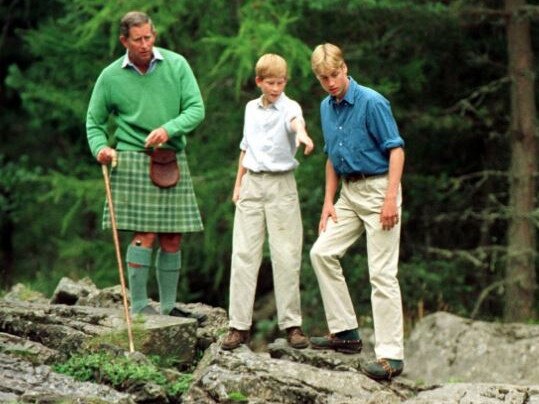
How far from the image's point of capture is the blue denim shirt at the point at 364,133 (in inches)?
302

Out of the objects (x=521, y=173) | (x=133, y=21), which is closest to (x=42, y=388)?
(x=133, y=21)

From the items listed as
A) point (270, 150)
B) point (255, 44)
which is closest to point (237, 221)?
point (270, 150)

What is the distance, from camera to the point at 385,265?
7.75m

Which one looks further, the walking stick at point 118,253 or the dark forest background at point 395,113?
the dark forest background at point 395,113

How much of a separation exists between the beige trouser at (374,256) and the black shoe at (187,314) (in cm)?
114

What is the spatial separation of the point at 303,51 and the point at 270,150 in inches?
251

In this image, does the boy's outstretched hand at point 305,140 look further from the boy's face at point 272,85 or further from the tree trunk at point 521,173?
the tree trunk at point 521,173

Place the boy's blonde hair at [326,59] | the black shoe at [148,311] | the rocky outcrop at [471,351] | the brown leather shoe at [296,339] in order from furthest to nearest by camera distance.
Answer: the rocky outcrop at [471,351] → the black shoe at [148,311] → the brown leather shoe at [296,339] → the boy's blonde hair at [326,59]

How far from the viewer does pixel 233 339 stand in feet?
26.3

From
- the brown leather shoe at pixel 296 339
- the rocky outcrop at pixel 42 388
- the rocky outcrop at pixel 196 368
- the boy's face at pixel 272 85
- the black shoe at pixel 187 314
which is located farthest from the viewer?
the black shoe at pixel 187 314

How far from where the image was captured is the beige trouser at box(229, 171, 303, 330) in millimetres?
8023

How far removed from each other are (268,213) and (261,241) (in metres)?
0.17

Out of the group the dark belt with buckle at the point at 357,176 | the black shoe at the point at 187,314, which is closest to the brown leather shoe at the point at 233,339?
the black shoe at the point at 187,314

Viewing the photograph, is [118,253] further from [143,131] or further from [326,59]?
[326,59]
